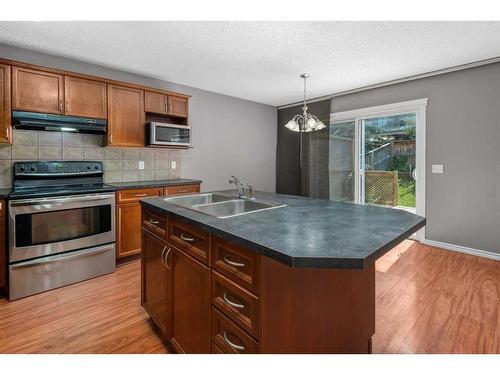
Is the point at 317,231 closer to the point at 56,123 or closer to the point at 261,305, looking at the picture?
the point at 261,305

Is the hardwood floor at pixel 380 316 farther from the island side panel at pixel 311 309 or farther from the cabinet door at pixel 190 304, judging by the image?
the island side panel at pixel 311 309

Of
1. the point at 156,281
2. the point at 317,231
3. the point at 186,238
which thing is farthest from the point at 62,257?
the point at 317,231

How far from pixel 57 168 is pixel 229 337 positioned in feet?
8.89

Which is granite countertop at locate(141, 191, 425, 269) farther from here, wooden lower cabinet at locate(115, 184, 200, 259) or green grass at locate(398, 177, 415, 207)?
green grass at locate(398, 177, 415, 207)

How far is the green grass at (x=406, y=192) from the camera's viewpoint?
3850 millimetres

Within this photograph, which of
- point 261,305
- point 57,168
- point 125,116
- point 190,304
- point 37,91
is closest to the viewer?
point 261,305

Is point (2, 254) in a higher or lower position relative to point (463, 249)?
higher

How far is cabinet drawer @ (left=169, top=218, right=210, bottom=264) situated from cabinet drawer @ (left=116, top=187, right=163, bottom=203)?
160 cm

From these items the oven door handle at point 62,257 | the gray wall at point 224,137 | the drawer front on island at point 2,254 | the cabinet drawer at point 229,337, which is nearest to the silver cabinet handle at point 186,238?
the cabinet drawer at point 229,337

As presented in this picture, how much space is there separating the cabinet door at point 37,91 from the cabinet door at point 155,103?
0.87 m

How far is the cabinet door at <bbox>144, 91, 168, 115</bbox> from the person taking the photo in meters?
3.32

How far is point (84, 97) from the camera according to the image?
2.85m

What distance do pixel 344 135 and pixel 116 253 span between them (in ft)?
12.3
